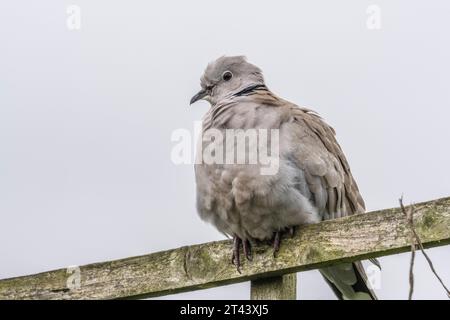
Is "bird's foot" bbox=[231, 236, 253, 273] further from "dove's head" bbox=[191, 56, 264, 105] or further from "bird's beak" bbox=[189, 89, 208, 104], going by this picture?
"bird's beak" bbox=[189, 89, 208, 104]

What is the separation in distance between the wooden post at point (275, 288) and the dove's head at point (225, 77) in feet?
7.90

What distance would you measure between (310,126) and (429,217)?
1.72 metres

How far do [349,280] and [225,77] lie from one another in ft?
6.52

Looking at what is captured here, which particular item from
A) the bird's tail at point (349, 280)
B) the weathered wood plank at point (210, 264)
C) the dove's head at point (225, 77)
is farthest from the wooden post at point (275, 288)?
the dove's head at point (225, 77)

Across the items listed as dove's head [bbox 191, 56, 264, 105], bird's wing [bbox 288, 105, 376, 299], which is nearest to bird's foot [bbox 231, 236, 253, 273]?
bird's wing [bbox 288, 105, 376, 299]

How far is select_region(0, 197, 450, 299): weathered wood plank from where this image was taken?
3.52 meters

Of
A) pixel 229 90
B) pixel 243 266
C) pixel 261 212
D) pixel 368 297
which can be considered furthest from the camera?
pixel 229 90

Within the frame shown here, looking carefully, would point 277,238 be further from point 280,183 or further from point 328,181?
point 328,181

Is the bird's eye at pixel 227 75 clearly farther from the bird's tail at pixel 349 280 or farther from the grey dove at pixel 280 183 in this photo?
the bird's tail at pixel 349 280

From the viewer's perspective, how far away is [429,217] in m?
3.37

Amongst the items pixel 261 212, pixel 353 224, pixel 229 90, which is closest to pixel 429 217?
pixel 353 224

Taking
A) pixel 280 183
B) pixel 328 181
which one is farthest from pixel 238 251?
pixel 328 181
